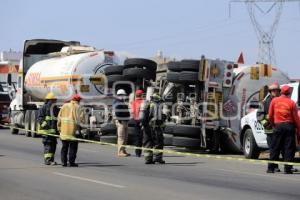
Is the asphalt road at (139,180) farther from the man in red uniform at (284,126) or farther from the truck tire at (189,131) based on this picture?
the truck tire at (189,131)

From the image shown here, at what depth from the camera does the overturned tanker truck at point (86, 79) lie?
79.1 ft

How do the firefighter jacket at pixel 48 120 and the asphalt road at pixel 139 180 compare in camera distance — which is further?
the firefighter jacket at pixel 48 120

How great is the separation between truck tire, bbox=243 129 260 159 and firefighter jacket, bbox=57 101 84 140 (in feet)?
15.2

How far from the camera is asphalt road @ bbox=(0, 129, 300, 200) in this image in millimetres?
10991

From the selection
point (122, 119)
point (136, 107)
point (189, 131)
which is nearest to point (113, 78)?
point (122, 119)

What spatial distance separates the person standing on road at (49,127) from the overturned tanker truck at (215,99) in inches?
202

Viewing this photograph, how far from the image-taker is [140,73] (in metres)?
23.6

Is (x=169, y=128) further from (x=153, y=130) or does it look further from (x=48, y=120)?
Result: (x=48, y=120)

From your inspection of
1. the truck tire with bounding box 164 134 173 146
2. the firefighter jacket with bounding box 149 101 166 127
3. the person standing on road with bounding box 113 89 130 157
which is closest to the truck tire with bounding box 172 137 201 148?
the truck tire with bounding box 164 134 173 146

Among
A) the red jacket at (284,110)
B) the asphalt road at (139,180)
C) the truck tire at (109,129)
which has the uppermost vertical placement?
the red jacket at (284,110)

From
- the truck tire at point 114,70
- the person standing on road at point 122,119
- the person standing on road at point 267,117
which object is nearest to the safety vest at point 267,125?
the person standing on road at point 267,117

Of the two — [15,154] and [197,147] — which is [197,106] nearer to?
[197,147]

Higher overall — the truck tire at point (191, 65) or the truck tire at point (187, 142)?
the truck tire at point (191, 65)

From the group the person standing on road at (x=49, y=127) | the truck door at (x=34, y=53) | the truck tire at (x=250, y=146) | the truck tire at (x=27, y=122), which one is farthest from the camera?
the truck door at (x=34, y=53)
